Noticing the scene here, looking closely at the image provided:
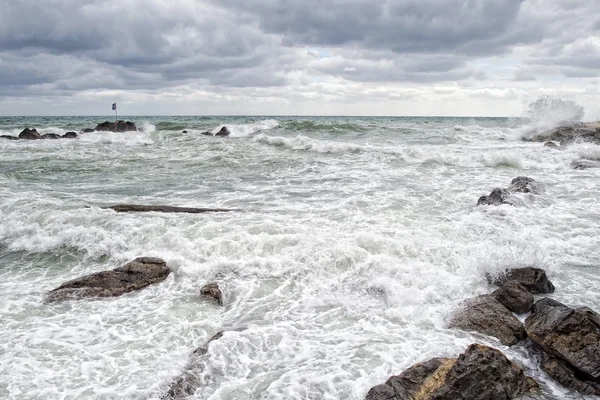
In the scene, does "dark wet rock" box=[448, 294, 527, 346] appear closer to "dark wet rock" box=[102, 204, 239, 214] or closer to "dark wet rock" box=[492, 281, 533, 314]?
"dark wet rock" box=[492, 281, 533, 314]

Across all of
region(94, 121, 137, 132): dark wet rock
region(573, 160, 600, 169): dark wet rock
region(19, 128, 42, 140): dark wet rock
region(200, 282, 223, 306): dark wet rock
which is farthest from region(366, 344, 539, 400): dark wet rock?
region(94, 121, 137, 132): dark wet rock

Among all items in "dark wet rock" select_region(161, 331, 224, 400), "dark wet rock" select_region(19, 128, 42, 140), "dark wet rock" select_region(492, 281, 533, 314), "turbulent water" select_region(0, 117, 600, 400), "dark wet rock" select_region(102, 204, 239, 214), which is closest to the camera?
"dark wet rock" select_region(161, 331, 224, 400)

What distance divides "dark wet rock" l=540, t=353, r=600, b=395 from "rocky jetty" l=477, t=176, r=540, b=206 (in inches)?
276

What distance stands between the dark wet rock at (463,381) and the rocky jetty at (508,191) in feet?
25.2

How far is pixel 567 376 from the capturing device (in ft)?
15.0

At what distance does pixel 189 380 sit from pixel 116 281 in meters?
3.06

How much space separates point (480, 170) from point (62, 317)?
16.8 metres

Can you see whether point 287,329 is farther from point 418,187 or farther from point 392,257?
point 418,187

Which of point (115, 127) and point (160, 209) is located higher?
point (115, 127)

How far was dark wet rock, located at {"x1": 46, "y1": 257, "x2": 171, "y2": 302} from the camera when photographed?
6.62m

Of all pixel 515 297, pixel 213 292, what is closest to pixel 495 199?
pixel 515 297

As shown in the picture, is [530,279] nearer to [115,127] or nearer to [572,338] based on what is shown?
[572,338]

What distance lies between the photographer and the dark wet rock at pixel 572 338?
453 centimetres

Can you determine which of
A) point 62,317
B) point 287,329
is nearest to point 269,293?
point 287,329
